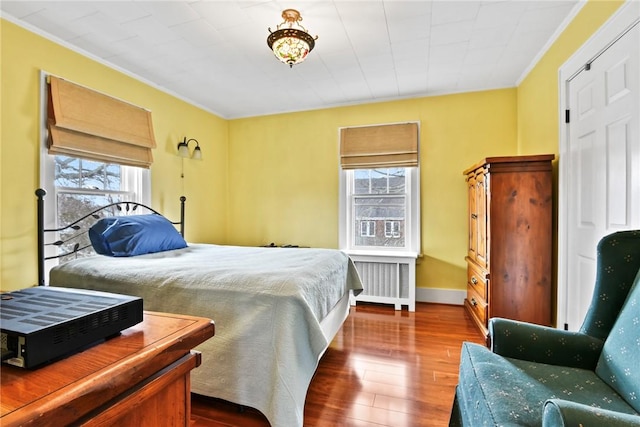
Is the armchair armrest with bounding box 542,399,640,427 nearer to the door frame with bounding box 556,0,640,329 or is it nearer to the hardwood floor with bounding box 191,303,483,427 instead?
the hardwood floor with bounding box 191,303,483,427

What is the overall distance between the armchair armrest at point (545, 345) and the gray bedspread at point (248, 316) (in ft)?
2.80

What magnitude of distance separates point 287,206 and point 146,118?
195cm

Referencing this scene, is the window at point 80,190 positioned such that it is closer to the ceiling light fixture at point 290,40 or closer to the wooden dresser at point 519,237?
the ceiling light fixture at point 290,40

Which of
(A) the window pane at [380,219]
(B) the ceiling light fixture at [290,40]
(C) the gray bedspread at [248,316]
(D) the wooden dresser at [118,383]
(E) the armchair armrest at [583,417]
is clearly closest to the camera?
(D) the wooden dresser at [118,383]

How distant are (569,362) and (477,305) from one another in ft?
5.66

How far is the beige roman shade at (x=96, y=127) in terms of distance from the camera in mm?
2375

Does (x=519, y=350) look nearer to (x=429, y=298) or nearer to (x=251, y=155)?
(x=429, y=298)

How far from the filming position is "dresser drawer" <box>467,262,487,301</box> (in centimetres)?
269

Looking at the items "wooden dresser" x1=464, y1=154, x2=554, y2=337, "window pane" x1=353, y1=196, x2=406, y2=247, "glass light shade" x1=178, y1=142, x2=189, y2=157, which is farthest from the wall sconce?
"wooden dresser" x1=464, y1=154, x2=554, y2=337

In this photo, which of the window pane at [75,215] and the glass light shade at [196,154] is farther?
the glass light shade at [196,154]

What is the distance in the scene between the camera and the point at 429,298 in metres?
3.69

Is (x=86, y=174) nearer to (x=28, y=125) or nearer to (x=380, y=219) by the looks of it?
(x=28, y=125)

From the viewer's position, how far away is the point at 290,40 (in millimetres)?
2096


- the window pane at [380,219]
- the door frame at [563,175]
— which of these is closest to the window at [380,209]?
the window pane at [380,219]
